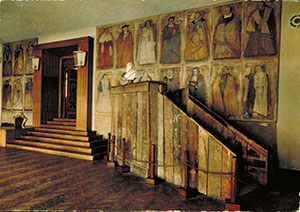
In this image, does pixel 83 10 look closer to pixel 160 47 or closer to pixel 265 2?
pixel 160 47

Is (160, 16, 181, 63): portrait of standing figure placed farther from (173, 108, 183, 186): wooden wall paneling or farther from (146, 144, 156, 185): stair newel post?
(146, 144, 156, 185): stair newel post

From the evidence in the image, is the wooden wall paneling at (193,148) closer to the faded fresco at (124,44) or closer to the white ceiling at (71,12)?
the white ceiling at (71,12)

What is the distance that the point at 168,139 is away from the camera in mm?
4523

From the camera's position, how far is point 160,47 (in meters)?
7.59

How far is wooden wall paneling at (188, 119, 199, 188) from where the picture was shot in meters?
3.96

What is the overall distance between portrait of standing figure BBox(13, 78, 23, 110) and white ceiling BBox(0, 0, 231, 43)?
2.49 m

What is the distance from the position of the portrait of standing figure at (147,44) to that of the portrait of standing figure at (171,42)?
40 cm

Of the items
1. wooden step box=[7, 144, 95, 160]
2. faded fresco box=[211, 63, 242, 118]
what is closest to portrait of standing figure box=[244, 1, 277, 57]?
faded fresco box=[211, 63, 242, 118]

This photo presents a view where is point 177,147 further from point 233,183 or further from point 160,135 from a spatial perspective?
point 233,183

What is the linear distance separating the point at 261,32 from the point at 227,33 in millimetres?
924

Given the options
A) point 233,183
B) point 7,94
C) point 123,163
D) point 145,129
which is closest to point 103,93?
point 123,163

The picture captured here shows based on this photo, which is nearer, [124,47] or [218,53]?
[218,53]

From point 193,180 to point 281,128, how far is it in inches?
133

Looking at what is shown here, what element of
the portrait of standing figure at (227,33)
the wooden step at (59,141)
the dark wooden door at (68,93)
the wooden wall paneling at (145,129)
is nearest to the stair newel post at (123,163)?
the wooden wall paneling at (145,129)
